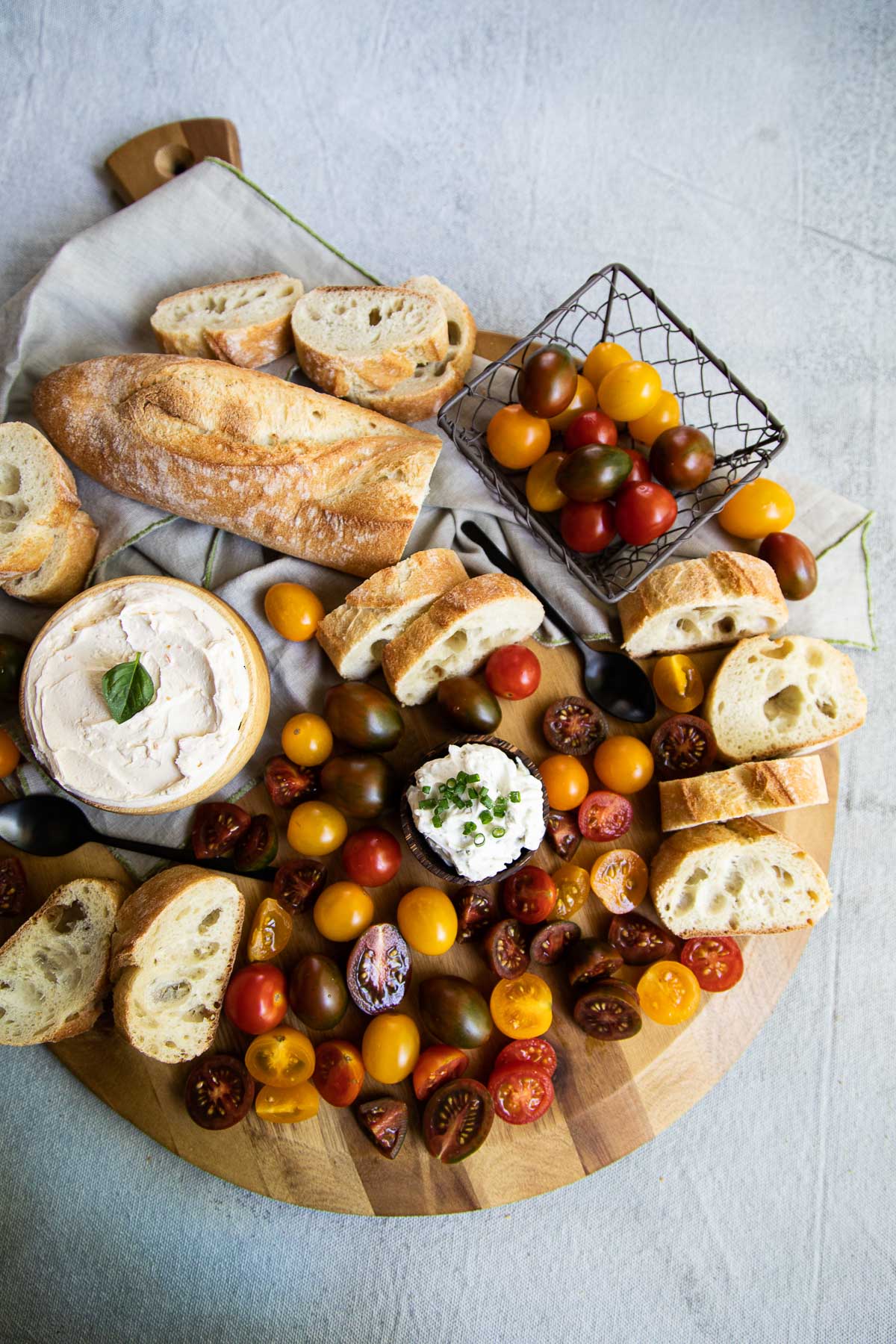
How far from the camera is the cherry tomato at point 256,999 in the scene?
230 centimetres

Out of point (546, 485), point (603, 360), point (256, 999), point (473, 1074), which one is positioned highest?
point (603, 360)

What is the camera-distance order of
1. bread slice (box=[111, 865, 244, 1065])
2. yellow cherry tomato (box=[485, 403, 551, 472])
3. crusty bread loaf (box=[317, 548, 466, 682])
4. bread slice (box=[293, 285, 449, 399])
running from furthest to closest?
1. bread slice (box=[293, 285, 449, 399])
2. yellow cherry tomato (box=[485, 403, 551, 472])
3. crusty bread loaf (box=[317, 548, 466, 682])
4. bread slice (box=[111, 865, 244, 1065])

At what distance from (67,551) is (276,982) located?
137 centimetres

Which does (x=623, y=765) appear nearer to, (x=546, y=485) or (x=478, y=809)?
(x=478, y=809)

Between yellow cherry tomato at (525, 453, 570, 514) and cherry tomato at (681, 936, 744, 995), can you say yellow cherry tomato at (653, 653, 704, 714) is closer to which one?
yellow cherry tomato at (525, 453, 570, 514)

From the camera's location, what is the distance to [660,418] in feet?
8.20

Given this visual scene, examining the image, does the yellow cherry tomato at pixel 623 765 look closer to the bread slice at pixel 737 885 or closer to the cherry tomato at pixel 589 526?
the bread slice at pixel 737 885

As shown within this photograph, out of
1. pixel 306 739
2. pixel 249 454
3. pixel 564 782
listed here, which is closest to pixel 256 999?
pixel 306 739

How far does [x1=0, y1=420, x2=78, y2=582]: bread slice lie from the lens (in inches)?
93.4

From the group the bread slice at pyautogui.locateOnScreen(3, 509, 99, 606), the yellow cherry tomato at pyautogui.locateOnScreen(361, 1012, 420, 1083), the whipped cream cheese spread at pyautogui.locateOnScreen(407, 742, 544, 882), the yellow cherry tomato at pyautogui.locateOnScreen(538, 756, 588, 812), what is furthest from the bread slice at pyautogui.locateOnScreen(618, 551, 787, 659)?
the bread slice at pyautogui.locateOnScreen(3, 509, 99, 606)

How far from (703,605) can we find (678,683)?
0.25 m

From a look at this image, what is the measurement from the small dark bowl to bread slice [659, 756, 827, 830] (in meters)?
0.41

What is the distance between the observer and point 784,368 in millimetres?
3160

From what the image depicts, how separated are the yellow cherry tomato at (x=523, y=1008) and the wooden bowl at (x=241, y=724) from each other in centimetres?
97
